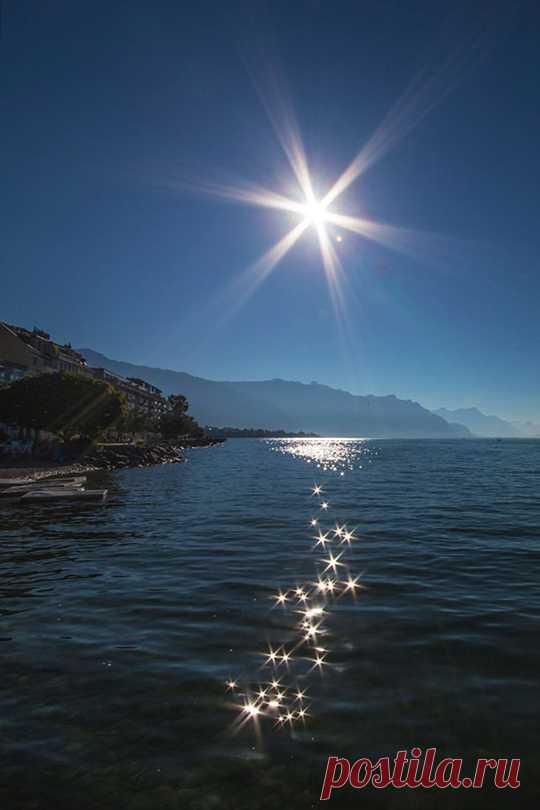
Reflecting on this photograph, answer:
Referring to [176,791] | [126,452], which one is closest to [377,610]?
[176,791]

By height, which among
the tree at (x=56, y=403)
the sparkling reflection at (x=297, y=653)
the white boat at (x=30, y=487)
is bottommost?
the sparkling reflection at (x=297, y=653)

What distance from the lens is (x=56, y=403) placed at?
67625 mm

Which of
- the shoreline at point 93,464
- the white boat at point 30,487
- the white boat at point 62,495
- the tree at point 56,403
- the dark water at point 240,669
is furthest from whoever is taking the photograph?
the tree at point 56,403

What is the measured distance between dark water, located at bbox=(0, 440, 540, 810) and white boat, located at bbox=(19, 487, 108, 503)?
1370 centimetres

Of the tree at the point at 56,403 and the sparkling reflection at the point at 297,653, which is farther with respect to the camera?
the tree at the point at 56,403

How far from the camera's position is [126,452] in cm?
8656

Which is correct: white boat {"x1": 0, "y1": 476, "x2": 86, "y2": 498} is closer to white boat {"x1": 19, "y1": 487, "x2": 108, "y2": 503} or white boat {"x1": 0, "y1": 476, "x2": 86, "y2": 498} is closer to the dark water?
white boat {"x1": 19, "y1": 487, "x2": 108, "y2": 503}

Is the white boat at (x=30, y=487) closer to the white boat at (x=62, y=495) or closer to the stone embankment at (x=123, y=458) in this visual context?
the white boat at (x=62, y=495)

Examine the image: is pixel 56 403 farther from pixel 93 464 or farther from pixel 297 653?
pixel 297 653

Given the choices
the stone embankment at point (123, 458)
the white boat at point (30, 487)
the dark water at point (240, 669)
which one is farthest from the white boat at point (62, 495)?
the stone embankment at point (123, 458)

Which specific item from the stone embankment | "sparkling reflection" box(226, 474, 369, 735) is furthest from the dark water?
the stone embankment

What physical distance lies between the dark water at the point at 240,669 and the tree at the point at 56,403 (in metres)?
53.3

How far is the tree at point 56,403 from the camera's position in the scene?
66.8 m

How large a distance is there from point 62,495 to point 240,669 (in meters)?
28.0
